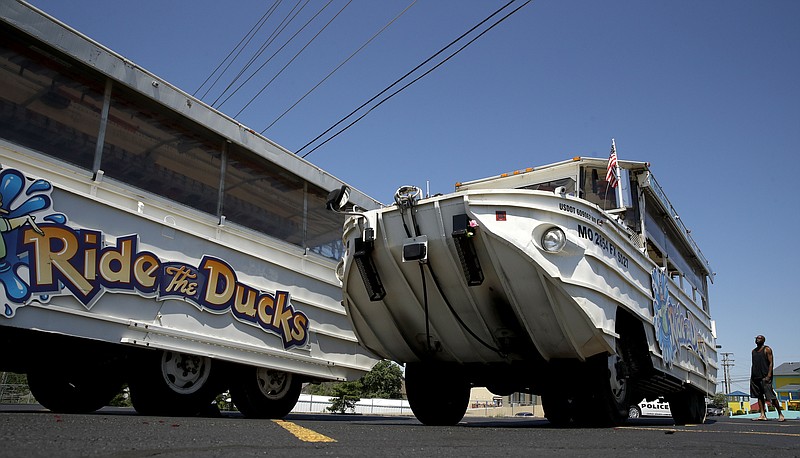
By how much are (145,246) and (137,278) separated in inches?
13.0

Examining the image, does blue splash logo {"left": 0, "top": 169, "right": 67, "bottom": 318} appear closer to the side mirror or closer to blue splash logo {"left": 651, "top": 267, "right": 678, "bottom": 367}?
the side mirror

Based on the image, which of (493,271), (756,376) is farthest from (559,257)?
(756,376)

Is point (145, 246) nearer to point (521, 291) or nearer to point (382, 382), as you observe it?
point (521, 291)

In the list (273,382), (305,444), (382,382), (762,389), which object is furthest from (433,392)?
(382,382)

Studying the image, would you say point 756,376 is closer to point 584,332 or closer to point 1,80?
point 584,332

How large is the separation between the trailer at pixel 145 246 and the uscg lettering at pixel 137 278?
0.04 ft

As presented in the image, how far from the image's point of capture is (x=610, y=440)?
12.9 feet

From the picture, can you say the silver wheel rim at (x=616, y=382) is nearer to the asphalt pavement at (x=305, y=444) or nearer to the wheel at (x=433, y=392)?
the asphalt pavement at (x=305, y=444)

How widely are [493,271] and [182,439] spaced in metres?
2.93

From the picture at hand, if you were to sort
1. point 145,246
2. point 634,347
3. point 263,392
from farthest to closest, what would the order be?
1. point 263,392
2. point 634,347
3. point 145,246

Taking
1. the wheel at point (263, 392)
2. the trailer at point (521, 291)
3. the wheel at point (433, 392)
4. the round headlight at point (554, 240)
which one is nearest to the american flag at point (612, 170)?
the trailer at point (521, 291)

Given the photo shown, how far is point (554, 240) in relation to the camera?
509 cm

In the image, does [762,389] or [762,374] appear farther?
[762,389]

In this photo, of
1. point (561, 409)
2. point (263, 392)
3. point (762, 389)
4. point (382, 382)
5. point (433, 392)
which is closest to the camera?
point (561, 409)
